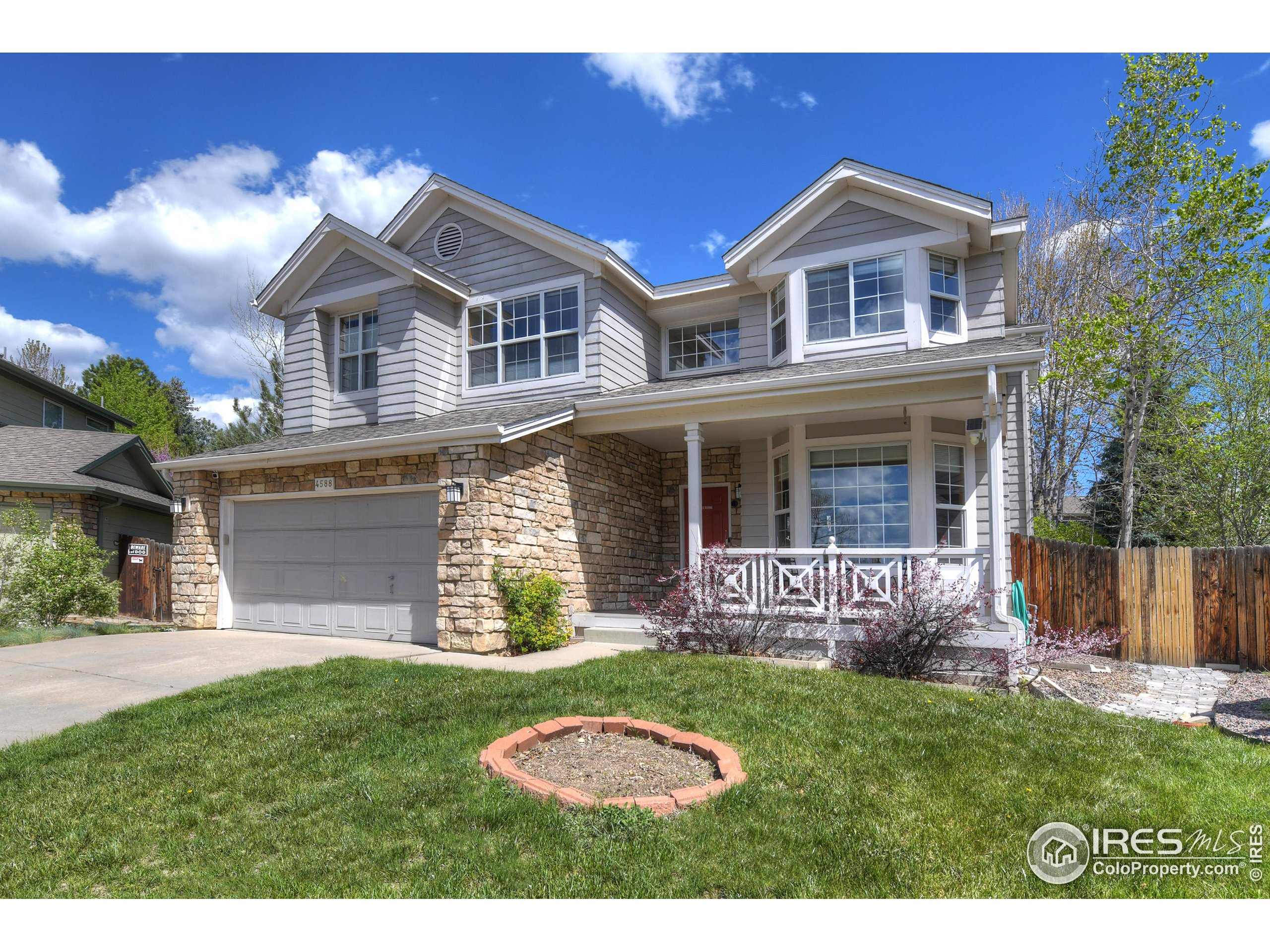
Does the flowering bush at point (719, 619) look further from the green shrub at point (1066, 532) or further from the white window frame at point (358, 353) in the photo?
the green shrub at point (1066, 532)

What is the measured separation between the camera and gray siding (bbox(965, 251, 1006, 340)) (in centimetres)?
1030

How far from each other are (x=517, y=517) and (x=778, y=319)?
5259 mm

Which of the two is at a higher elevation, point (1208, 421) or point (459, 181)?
point (459, 181)

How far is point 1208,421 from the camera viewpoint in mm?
13906

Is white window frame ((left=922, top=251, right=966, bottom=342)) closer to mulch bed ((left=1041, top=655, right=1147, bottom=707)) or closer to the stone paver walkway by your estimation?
mulch bed ((left=1041, top=655, right=1147, bottom=707))

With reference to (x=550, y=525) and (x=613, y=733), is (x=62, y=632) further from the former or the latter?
(x=613, y=733)

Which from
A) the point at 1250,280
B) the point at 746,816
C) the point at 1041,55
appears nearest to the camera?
the point at 746,816

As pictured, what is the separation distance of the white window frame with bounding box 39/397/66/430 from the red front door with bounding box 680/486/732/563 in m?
18.4

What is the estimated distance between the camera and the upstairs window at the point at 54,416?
2073cm

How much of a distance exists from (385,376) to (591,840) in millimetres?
10095

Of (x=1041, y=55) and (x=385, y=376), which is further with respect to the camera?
(x=385, y=376)
